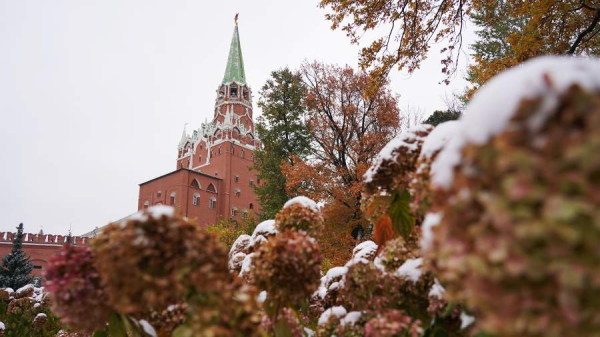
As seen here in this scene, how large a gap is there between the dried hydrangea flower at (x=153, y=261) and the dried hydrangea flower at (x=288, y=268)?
463 mm

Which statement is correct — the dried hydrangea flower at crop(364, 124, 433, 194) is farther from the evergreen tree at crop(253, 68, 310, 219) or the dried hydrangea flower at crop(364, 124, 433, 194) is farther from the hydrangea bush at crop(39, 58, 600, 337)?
the evergreen tree at crop(253, 68, 310, 219)

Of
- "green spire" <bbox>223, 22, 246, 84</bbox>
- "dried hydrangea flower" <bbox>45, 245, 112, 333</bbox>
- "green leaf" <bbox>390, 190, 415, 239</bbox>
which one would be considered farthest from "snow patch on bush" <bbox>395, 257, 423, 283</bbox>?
"green spire" <bbox>223, 22, 246, 84</bbox>

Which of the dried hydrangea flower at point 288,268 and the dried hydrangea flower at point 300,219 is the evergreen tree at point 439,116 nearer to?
the dried hydrangea flower at point 300,219

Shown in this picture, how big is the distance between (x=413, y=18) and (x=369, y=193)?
27.1ft

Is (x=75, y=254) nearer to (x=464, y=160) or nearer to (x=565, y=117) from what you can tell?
(x=464, y=160)

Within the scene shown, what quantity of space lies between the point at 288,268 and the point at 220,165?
193ft

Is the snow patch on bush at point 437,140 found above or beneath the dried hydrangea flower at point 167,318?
above

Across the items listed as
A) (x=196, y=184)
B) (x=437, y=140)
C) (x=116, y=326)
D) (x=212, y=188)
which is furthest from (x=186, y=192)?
(x=437, y=140)

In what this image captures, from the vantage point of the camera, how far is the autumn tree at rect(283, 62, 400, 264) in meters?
20.0

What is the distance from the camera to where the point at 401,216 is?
1.90 meters

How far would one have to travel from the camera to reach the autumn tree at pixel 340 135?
19984 millimetres

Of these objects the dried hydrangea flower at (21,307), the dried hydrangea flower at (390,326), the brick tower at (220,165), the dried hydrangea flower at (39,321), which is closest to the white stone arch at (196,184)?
the brick tower at (220,165)

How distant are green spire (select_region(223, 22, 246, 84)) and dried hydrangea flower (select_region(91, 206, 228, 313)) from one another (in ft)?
215

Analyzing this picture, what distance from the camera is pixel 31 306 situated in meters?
7.24
